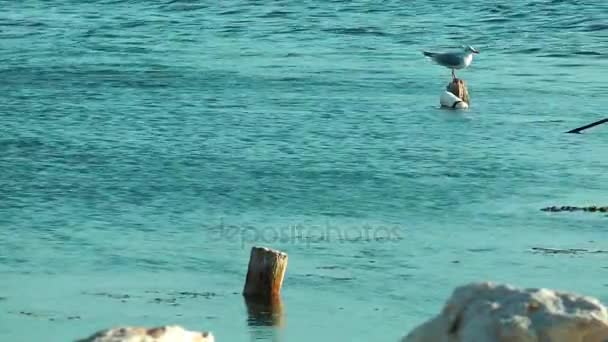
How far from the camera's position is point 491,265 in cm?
1120

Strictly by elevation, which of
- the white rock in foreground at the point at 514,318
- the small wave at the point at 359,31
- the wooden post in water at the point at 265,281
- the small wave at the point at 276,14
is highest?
the white rock in foreground at the point at 514,318

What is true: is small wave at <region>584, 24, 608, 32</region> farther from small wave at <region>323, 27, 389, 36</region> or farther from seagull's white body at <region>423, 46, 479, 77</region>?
seagull's white body at <region>423, 46, 479, 77</region>

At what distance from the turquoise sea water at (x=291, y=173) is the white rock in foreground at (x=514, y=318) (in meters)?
4.67

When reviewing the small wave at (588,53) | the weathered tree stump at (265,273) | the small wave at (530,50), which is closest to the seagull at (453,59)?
the small wave at (588,53)

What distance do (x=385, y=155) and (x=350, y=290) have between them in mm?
5815

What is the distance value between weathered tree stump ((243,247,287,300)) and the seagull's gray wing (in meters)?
11.5

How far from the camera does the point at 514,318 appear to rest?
13.9 ft

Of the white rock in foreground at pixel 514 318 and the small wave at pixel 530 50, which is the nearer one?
the white rock in foreground at pixel 514 318

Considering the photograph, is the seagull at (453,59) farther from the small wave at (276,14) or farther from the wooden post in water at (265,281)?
the wooden post in water at (265,281)

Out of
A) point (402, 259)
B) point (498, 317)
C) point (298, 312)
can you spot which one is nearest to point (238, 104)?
point (402, 259)

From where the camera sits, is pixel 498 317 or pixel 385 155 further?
pixel 385 155

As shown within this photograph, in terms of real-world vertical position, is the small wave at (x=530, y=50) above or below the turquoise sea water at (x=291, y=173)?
below

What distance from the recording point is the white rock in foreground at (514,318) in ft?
13.8

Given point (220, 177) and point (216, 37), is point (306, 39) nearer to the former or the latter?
point (216, 37)
